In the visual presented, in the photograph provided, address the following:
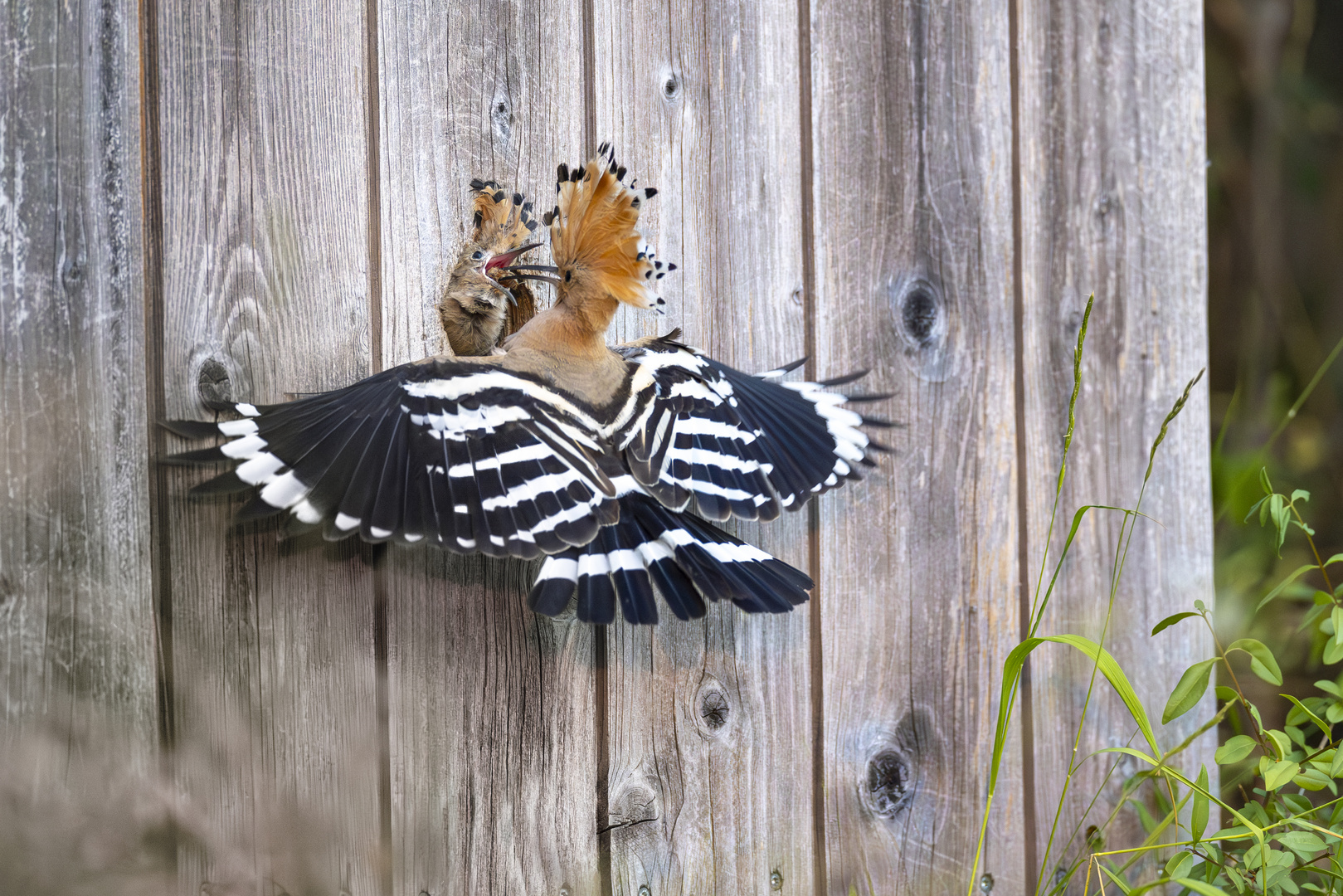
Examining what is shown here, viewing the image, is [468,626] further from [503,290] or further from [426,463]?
[503,290]

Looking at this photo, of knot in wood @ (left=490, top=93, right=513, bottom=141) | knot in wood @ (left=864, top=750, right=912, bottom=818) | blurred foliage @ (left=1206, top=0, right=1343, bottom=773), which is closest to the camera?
knot in wood @ (left=490, top=93, right=513, bottom=141)

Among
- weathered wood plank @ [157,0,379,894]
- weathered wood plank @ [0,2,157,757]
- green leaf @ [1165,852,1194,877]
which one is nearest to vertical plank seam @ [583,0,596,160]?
weathered wood plank @ [157,0,379,894]

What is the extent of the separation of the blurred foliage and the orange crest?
158 centimetres

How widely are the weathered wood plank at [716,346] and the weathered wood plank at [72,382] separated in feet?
1.60

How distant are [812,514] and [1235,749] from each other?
485mm

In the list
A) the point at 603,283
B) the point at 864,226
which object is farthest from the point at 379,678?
the point at 864,226

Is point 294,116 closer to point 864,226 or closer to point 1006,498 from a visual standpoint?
point 864,226

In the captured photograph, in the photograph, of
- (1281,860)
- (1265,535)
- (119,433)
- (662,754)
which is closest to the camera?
(1281,860)

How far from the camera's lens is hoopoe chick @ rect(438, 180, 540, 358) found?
0.91m

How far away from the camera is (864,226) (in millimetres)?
1154

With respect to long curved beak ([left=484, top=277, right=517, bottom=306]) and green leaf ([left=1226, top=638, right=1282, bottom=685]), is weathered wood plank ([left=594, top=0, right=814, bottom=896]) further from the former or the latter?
green leaf ([left=1226, top=638, right=1282, bottom=685])

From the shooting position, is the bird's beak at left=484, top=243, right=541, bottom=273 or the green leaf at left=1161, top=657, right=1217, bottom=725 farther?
the bird's beak at left=484, top=243, right=541, bottom=273

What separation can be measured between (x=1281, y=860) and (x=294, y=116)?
3.80 ft

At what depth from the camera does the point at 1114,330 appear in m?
1.25
